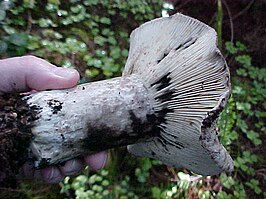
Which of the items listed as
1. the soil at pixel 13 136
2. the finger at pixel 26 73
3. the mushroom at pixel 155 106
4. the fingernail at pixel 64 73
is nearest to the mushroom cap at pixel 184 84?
the mushroom at pixel 155 106

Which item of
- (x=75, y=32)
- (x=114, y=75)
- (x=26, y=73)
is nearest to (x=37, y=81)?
(x=26, y=73)

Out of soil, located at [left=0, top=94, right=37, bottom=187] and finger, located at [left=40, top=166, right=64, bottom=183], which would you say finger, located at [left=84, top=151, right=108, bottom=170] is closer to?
finger, located at [left=40, top=166, right=64, bottom=183]

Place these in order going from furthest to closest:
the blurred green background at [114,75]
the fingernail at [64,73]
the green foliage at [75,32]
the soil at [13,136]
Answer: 1. the green foliage at [75,32]
2. the blurred green background at [114,75]
3. the fingernail at [64,73]
4. the soil at [13,136]

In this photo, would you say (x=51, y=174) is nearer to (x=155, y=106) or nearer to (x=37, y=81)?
(x=37, y=81)

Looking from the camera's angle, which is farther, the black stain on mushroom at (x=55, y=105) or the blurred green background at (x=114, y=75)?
the blurred green background at (x=114, y=75)

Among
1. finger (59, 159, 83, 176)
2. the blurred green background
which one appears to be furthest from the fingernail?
the blurred green background

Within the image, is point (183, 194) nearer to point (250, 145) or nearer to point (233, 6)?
point (250, 145)

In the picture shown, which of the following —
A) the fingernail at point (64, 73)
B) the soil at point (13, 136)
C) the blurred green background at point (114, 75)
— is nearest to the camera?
the soil at point (13, 136)

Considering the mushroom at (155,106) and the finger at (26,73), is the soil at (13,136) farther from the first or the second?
the finger at (26,73)

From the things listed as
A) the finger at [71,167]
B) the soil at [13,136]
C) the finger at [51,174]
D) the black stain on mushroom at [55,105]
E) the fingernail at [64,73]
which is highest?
the fingernail at [64,73]
